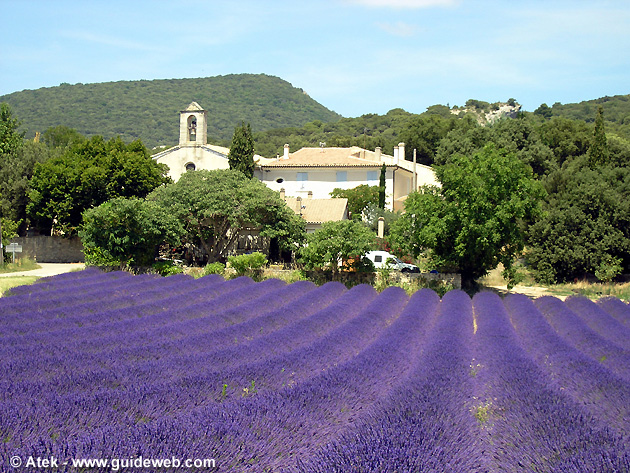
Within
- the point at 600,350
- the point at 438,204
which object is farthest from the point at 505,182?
the point at 600,350

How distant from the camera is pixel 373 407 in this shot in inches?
248

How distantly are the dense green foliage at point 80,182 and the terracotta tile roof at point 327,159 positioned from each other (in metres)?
14.2

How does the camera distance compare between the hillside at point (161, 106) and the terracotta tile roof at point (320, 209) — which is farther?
the hillside at point (161, 106)

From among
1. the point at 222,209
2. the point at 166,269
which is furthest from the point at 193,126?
the point at 166,269

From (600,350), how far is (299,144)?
69.2 meters

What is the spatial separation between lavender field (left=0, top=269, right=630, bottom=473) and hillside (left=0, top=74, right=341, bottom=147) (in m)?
100

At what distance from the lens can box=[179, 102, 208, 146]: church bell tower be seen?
42891 mm

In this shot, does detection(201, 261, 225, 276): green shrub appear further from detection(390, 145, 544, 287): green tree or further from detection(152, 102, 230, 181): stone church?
detection(152, 102, 230, 181): stone church

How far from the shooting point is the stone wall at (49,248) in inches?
1309

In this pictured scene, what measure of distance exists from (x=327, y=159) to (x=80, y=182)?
850 inches

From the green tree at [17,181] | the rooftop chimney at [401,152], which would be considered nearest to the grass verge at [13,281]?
the green tree at [17,181]

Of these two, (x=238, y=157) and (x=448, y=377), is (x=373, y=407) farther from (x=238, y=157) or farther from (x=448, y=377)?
(x=238, y=157)

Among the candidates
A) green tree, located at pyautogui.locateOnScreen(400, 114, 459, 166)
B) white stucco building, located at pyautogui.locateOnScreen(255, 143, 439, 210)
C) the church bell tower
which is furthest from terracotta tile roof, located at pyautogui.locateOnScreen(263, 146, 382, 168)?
green tree, located at pyautogui.locateOnScreen(400, 114, 459, 166)

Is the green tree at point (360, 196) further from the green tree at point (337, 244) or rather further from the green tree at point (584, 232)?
the green tree at point (337, 244)
